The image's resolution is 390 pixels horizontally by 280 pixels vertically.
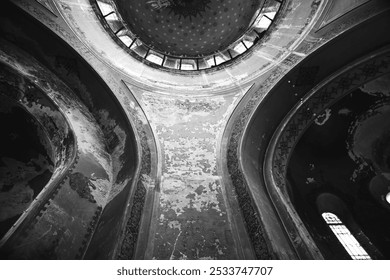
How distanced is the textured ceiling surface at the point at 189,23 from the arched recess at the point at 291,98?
123 inches

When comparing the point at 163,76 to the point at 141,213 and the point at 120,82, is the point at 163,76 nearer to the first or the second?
the point at 120,82

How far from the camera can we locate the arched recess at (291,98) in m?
4.50

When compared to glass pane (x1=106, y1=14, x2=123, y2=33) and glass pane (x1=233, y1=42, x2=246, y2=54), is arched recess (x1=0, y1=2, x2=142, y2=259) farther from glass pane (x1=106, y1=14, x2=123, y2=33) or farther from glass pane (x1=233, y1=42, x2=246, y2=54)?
glass pane (x1=233, y1=42, x2=246, y2=54)

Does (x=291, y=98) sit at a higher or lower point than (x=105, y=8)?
lower

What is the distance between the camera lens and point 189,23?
26.8ft

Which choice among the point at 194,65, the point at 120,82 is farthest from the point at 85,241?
the point at 194,65

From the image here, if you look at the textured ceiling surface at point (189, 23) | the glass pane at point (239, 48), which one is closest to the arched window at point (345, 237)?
the glass pane at point (239, 48)

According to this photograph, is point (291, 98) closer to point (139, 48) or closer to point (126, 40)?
point (139, 48)

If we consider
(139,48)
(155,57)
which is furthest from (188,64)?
(139,48)

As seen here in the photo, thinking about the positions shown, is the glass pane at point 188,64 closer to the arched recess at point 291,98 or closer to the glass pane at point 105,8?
the glass pane at point 105,8

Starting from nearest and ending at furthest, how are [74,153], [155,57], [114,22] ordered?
1. [74,153]
2. [114,22]
3. [155,57]

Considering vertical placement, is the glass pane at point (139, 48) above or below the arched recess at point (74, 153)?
above

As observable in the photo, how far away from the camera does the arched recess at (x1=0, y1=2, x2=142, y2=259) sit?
338cm

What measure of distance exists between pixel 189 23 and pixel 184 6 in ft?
1.68
